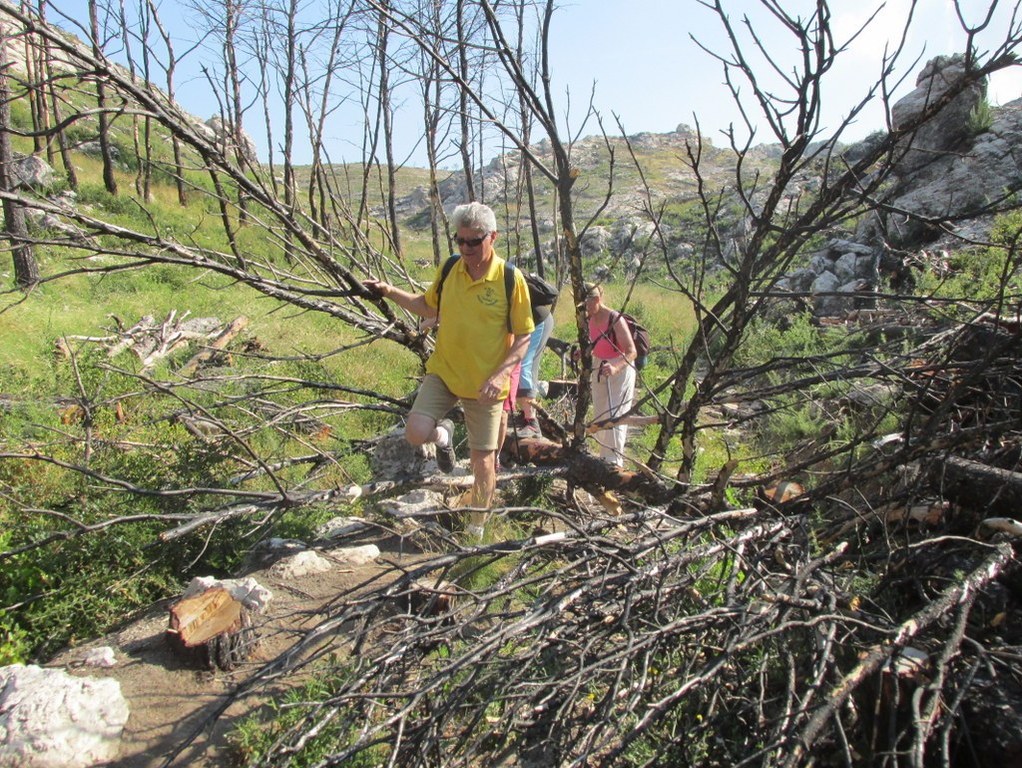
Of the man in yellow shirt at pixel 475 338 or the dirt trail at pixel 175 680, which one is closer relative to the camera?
the dirt trail at pixel 175 680

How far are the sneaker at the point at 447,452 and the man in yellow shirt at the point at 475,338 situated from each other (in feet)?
2.20

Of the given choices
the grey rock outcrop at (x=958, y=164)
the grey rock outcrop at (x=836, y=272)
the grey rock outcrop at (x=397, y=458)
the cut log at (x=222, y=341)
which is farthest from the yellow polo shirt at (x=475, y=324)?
the grey rock outcrop at (x=958, y=164)

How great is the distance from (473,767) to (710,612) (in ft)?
3.76

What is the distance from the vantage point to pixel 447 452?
15.5ft

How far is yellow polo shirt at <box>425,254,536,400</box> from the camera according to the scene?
3664mm

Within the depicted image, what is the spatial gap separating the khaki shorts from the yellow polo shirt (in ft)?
0.20

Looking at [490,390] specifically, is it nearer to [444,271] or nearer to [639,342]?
[444,271]

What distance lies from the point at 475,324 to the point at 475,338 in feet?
0.25

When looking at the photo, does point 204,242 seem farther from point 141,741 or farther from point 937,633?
point 937,633

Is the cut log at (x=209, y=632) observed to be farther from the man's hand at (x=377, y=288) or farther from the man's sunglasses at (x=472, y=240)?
the man's sunglasses at (x=472, y=240)

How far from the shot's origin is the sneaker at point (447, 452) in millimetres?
4625

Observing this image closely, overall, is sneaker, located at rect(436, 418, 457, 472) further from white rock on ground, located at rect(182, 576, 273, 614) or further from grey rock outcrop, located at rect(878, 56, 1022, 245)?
grey rock outcrop, located at rect(878, 56, 1022, 245)

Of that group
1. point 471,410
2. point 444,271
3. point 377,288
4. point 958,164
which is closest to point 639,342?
point 471,410

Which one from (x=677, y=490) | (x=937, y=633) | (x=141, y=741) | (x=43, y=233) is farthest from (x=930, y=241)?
(x=43, y=233)
